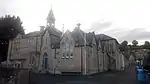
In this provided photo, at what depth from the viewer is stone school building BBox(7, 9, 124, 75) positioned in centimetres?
2881

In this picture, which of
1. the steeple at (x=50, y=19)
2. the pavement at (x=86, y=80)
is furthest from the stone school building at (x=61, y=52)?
the pavement at (x=86, y=80)

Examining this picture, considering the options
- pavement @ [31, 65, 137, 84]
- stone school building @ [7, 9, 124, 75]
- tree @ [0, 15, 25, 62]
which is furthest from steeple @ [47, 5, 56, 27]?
pavement @ [31, 65, 137, 84]

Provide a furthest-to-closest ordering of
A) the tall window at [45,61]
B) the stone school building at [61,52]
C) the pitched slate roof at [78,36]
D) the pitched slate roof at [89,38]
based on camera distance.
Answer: the tall window at [45,61]
the pitched slate roof at [89,38]
the pitched slate roof at [78,36]
the stone school building at [61,52]

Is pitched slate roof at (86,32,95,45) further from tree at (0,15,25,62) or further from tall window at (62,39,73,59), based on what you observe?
tree at (0,15,25,62)

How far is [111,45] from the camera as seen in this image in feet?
144

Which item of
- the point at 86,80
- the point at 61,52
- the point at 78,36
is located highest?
the point at 78,36

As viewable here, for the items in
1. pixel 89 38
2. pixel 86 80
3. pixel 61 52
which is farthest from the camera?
pixel 89 38

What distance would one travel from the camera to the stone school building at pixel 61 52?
2881cm

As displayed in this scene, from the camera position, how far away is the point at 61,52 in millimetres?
31375

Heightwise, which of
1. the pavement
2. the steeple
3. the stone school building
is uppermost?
the steeple

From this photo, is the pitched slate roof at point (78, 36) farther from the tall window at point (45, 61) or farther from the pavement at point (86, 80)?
the pavement at point (86, 80)

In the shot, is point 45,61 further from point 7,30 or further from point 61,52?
point 7,30

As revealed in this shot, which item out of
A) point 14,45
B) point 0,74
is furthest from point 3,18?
point 0,74

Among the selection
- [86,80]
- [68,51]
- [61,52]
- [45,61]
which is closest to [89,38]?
[68,51]
